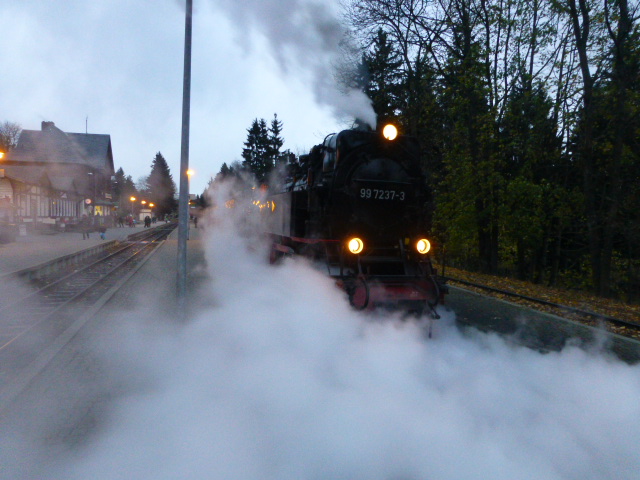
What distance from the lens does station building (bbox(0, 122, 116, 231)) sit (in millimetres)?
29353

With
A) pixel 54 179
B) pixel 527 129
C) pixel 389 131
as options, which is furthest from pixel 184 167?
pixel 54 179

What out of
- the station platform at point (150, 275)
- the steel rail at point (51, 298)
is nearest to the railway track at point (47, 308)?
the steel rail at point (51, 298)

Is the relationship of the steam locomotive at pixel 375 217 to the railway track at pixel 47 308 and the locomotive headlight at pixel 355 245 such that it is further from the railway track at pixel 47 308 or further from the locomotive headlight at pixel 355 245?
the railway track at pixel 47 308

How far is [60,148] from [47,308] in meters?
48.9

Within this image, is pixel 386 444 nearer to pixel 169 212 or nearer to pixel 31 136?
pixel 31 136

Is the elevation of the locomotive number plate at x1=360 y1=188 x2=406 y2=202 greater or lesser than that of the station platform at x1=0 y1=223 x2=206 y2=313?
greater

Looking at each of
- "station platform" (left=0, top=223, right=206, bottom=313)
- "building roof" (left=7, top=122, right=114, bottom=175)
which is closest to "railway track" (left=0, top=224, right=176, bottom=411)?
"station platform" (left=0, top=223, right=206, bottom=313)

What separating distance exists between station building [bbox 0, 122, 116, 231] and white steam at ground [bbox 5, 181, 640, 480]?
2411 cm

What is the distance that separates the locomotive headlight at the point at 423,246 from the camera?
710cm

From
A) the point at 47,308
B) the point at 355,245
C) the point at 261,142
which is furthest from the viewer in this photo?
the point at 261,142

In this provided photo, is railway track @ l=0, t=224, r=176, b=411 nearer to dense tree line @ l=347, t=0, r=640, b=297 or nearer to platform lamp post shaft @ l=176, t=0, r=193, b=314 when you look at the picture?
platform lamp post shaft @ l=176, t=0, r=193, b=314

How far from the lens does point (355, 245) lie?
6.86 m

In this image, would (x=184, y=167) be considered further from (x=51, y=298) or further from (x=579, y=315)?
(x=579, y=315)

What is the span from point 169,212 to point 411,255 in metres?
107
